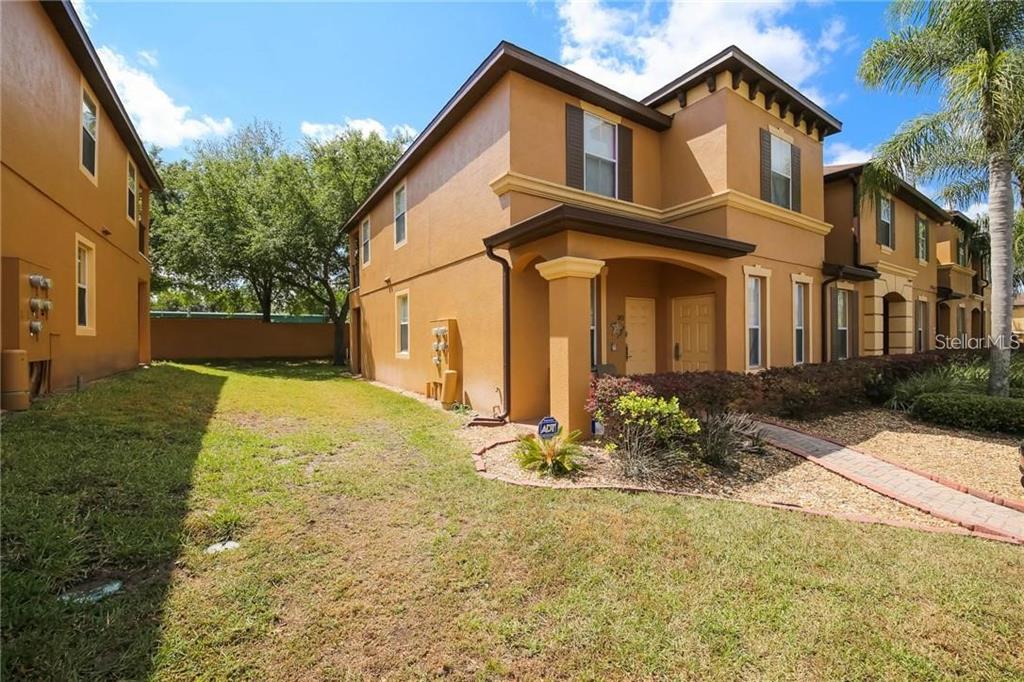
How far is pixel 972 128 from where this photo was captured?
29.9 feet

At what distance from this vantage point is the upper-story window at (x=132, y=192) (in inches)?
508

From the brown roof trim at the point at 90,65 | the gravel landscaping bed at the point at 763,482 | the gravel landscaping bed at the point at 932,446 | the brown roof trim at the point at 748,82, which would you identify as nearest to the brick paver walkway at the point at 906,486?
the gravel landscaping bed at the point at 763,482

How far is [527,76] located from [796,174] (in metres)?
7.44

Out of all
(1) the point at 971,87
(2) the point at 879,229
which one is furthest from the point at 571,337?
(2) the point at 879,229

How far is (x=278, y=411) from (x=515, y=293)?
16.5 feet

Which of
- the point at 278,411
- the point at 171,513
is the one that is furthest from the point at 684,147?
the point at 171,513

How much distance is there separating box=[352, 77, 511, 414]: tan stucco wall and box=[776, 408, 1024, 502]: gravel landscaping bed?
5.94 m

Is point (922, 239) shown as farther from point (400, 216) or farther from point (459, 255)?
point (400, 216)

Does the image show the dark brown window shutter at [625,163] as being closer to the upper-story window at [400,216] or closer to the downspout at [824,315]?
the upper-story window at [400,216]

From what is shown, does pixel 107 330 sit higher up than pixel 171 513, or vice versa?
pixel 107 330

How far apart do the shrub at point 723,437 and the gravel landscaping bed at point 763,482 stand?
0.49 ft

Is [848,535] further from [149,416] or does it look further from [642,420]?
[149,416]

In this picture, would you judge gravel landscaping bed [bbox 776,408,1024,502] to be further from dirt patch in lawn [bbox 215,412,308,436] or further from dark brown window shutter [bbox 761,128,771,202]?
dirt patch in lawn [bbox 215,412,308,436]

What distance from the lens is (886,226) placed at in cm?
1463
